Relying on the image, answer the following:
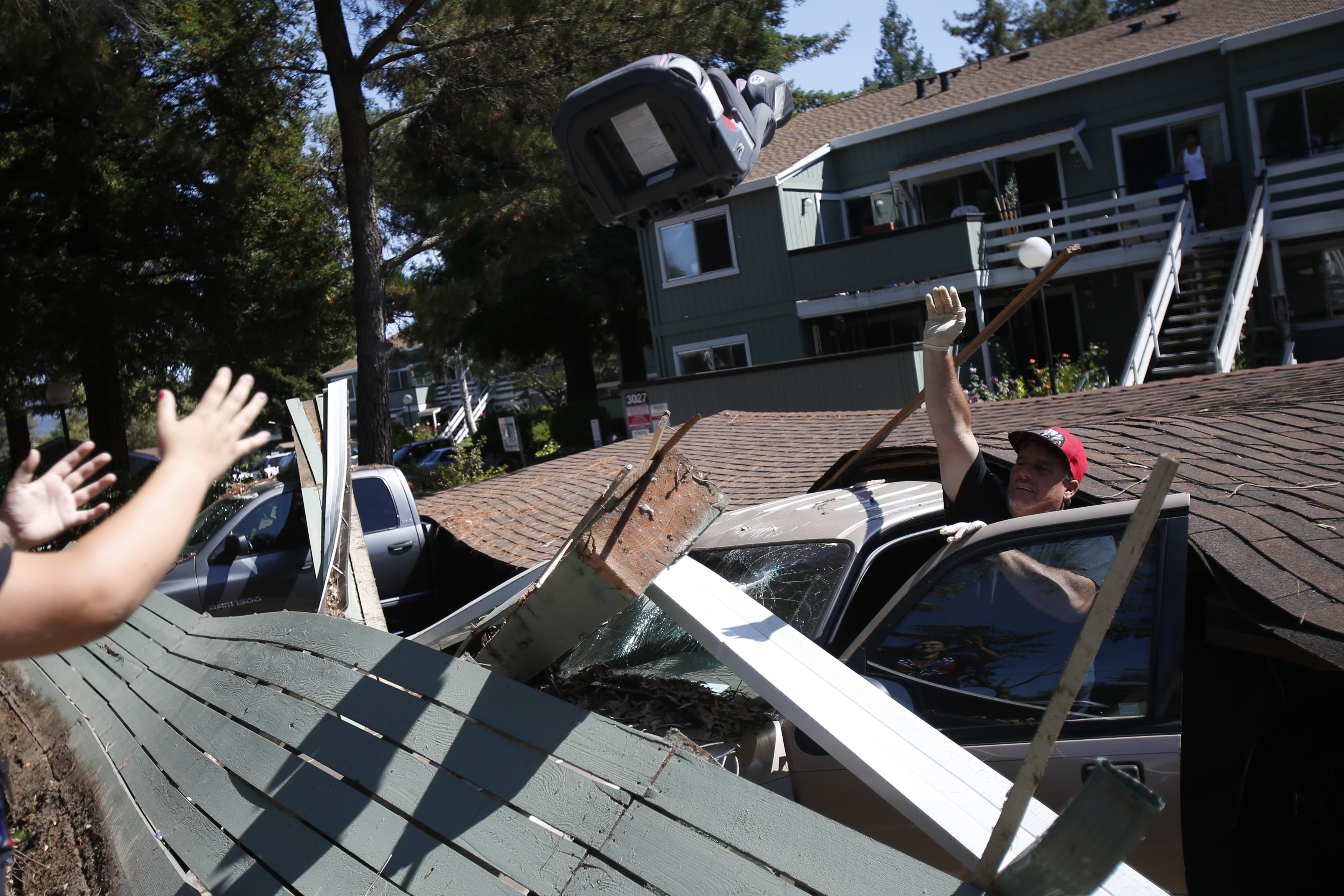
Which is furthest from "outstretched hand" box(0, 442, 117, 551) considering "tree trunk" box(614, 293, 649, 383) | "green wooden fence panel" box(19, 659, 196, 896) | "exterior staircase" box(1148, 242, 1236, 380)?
"tree trunk" box(614, 293, 649, 383)

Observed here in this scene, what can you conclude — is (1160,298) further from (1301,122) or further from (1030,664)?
(1030,664)

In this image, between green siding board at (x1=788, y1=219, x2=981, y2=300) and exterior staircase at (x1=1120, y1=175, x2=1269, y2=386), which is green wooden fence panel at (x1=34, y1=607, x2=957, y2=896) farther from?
green siding board at (x1=788, y1=219, x2=981, y2=300)

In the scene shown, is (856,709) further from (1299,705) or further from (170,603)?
(170,603)

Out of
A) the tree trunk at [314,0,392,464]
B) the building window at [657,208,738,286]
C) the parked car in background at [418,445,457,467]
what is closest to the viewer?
the tree trunk at [314,0,392,464]

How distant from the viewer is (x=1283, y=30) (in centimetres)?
1570

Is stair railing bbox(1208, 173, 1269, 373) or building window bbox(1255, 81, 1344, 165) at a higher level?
building window bbox(1255, 81, 1344, 165)

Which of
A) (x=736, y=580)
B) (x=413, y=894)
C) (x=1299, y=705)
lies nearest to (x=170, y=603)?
(x=736, y=580)

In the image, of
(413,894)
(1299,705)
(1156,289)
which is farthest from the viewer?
(1156,289)

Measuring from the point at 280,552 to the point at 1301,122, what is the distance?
56.3ft

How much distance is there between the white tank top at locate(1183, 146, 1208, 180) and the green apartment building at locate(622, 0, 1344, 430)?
248 mm

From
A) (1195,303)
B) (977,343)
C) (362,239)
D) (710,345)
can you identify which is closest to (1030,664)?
(977,343)

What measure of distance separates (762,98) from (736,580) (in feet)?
6.30

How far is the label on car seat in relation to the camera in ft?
11.2

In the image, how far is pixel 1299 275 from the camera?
16906mm
